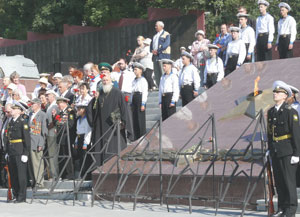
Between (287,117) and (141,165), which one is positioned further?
(141,165)

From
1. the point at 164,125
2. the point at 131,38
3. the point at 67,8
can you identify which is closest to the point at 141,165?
the point at 164,125

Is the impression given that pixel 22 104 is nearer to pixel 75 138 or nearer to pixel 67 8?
pixel 75 138

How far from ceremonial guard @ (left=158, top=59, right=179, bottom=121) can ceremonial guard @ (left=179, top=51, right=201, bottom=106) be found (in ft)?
1.31

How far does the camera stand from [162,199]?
38.6 feet

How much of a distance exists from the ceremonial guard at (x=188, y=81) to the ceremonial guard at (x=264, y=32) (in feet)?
5.69

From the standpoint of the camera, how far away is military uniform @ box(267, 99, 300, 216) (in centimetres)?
985

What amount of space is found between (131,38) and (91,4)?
13.1ft

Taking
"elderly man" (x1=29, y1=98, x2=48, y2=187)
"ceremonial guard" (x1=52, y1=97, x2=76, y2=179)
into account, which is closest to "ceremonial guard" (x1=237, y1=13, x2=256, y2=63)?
"ceremonial guard" (x1=52, y1=97, x2=76, y2=179)

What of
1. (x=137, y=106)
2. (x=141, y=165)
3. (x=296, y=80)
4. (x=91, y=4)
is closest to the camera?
(x=141, y=165)

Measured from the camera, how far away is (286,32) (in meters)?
16.2

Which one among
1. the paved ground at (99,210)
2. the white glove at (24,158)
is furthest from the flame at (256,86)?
the white glove at (24,158)

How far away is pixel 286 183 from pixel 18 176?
18.4 feet

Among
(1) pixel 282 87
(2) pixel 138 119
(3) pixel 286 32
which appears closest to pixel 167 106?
(2) pixel 138 119

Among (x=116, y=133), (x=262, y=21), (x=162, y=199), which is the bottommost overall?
(x=162, y=199)
